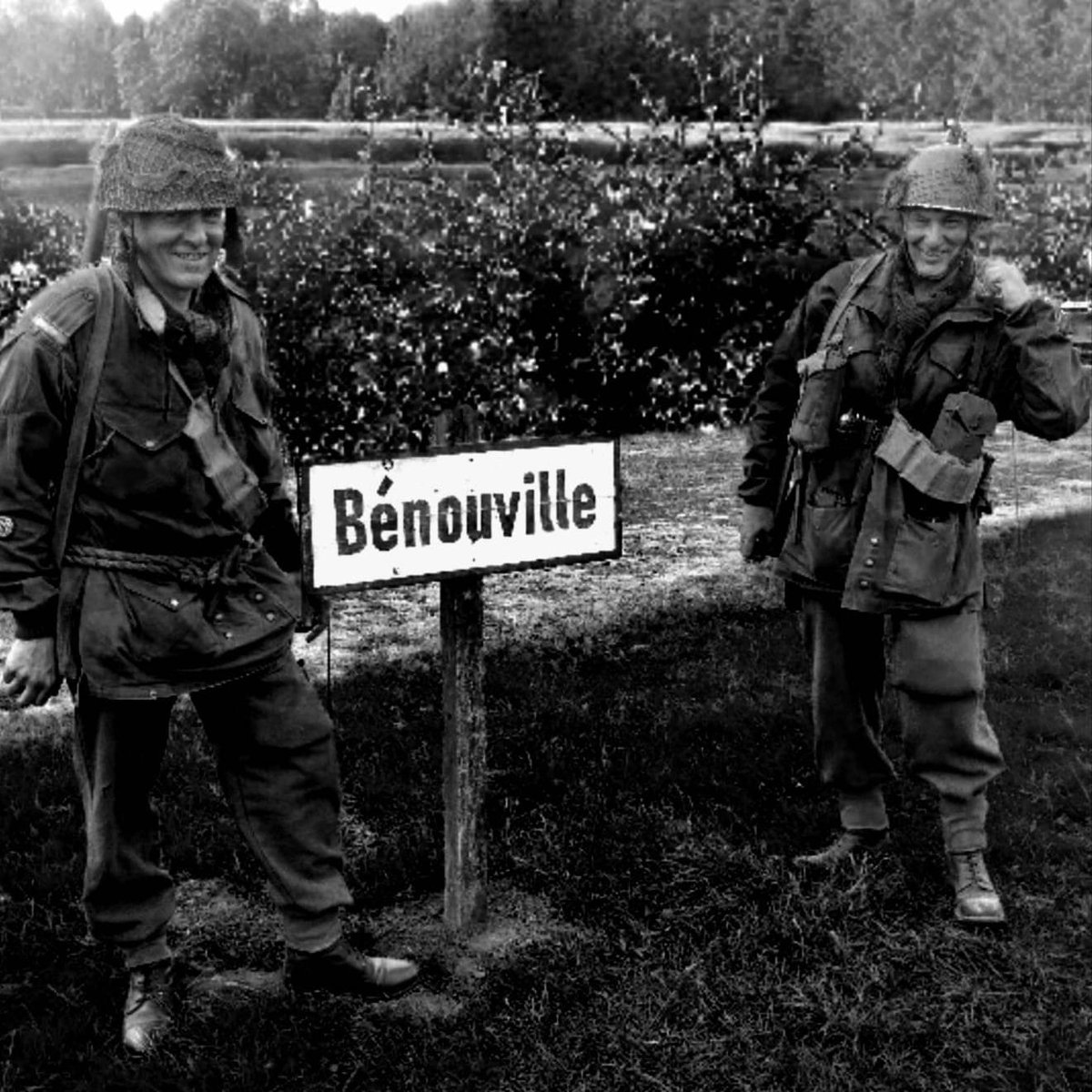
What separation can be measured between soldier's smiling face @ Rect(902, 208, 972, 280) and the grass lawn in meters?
0.97

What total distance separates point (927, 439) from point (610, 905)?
1560 mm

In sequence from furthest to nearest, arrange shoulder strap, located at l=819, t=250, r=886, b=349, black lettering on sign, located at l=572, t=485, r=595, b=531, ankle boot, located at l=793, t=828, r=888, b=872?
ankle boot, located at l=793, t=828, r=888, b=872
shoulder strap, located at l=819, t=250, r=886, b=349
black lettering on sign, located at l=572, t=485, r=595, b=531

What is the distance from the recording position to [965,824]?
421 cm

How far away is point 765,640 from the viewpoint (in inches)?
255

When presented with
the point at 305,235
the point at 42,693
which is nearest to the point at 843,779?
the point at 42,693

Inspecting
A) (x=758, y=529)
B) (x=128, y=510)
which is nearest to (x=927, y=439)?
(x=758, y=529)

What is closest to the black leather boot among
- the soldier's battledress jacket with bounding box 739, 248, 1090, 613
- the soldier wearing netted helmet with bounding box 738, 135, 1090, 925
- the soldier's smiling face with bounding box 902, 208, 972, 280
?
the soldier wearing netted helmet with bounding box 738, 135, 1090, 925

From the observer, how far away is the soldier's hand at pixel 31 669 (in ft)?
10.6

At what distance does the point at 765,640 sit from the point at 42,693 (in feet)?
12.4

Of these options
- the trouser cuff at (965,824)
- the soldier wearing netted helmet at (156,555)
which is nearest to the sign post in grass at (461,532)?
the soldier wearing netted helmet at (156,555)

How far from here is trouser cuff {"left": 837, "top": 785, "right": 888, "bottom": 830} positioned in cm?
447

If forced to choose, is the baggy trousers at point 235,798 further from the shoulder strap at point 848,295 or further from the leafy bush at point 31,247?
the leafy bush at point 31,247

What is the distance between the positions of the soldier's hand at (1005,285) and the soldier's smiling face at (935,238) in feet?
0.32

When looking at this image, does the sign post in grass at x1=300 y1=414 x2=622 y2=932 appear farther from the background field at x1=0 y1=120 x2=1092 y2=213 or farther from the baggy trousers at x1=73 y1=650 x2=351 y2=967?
the background field at x1=0 y1=120 x2=1092 y2=213
